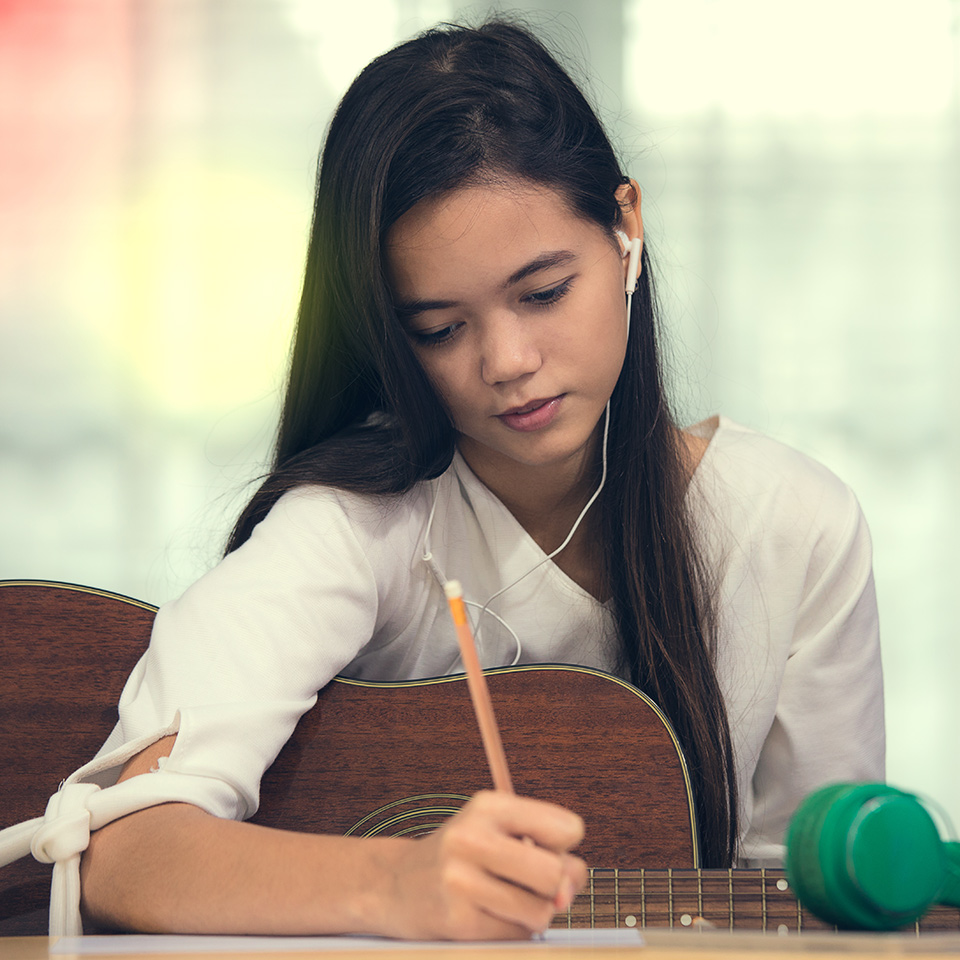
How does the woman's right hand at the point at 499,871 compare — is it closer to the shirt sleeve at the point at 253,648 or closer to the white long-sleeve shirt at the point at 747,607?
the shirt sleeve at the point at 253,648

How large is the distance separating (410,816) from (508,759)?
105 millimetres

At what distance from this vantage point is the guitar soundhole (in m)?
0.93

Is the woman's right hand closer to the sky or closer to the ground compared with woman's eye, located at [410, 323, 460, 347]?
closer to the ground

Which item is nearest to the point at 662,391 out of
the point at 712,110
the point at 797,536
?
the point at 797,536

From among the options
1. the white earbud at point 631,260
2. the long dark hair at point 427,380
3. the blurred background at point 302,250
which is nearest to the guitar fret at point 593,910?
the long dark hair at point 427,380

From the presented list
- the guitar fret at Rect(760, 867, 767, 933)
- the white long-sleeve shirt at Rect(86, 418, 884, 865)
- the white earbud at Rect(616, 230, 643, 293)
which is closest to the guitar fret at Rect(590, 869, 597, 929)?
the guitar fret at Rect(760, 867, 767, 933)

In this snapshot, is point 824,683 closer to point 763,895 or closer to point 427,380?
point 763,895

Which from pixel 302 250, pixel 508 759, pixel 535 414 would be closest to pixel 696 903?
pixel 508 759

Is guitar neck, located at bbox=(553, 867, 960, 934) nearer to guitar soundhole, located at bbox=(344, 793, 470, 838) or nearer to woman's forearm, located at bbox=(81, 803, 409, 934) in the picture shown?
guitar soundhole, located at bbox=(344, 793, 470, 838)

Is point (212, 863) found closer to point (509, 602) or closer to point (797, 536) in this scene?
point (509, 602)

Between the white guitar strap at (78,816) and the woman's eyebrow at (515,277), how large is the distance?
0.46 metres

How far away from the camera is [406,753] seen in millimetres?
955

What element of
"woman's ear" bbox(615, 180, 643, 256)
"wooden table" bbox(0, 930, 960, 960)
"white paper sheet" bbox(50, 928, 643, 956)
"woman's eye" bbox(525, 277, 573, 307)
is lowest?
"white paper sheet" bbox(50, 928, 643, 956)

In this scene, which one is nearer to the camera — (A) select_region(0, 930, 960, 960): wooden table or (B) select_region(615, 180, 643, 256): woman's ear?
(A) select_region(0, 930, 960, 960): wooden table
